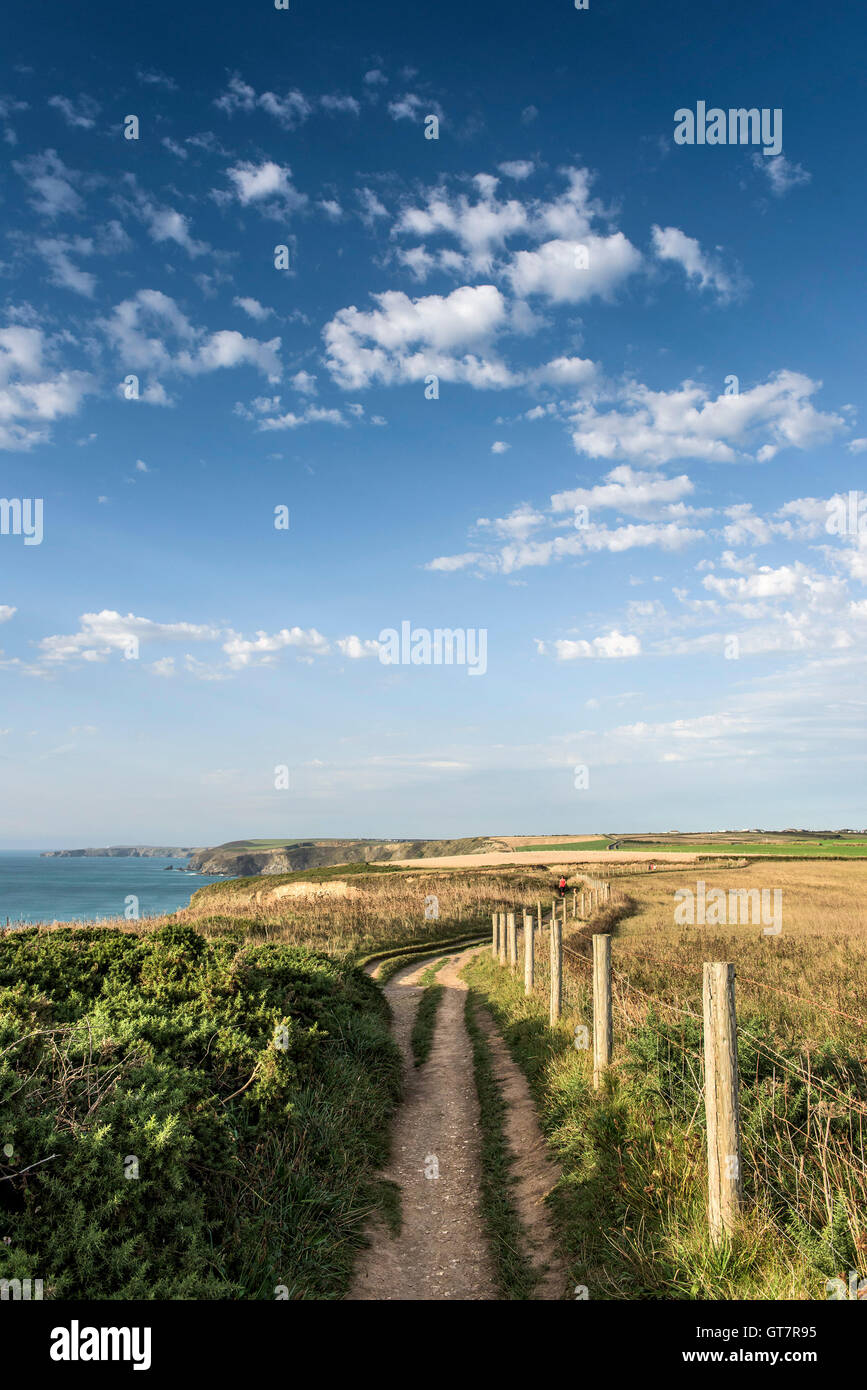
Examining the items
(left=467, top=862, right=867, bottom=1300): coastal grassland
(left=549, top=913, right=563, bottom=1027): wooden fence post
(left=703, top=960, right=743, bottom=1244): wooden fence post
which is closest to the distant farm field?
(left=549, top=913, right=563, bottom=1027): wooden fence post

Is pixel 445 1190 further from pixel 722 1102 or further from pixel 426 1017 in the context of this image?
pixel 426 1017

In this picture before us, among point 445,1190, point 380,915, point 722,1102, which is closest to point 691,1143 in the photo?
point 722,1102

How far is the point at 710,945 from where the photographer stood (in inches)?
803

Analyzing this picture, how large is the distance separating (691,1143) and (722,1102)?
143 centimetres

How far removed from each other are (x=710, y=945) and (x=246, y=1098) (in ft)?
55.9

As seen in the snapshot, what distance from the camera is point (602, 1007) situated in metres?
8.48

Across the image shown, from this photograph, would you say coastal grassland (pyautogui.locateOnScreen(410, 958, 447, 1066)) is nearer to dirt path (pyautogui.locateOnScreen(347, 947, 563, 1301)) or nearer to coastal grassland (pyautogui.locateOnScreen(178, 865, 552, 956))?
dirt path (pyautogui.locateOnScreen(347, 947, 563, 1301))

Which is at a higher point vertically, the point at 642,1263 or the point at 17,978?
the point at 17,978

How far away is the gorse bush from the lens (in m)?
4.28

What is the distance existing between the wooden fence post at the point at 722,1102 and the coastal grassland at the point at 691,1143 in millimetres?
166

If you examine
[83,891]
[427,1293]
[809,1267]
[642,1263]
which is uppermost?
[809,1267]
